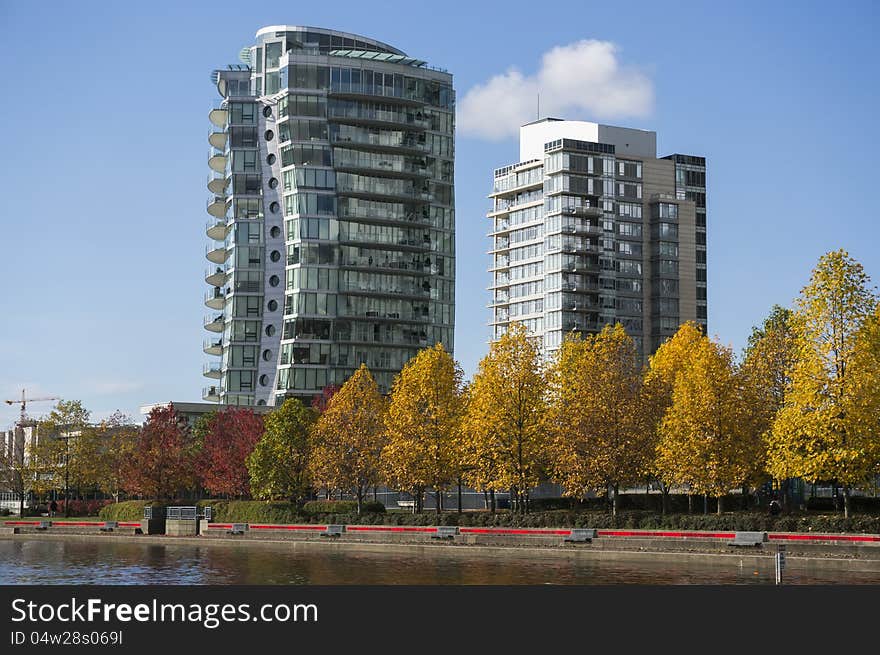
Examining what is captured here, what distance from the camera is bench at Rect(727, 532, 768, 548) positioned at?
190 feet

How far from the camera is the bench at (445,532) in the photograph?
7169 cm

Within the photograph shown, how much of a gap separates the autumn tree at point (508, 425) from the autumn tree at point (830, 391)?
58.9 feet

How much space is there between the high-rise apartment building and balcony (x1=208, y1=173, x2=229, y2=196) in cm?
4376

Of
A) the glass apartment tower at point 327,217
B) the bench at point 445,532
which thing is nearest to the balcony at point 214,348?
the glass apartment tower at point 327,217

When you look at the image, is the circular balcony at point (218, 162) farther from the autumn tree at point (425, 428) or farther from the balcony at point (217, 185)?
the autumn tree at point (425, 428)

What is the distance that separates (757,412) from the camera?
7506cm

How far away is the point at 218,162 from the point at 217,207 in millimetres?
6129

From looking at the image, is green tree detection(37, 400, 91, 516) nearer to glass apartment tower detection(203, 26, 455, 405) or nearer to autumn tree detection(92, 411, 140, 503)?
autumn tree detection(92, 411, 140, 503)

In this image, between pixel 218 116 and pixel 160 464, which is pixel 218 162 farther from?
pixel 160 464

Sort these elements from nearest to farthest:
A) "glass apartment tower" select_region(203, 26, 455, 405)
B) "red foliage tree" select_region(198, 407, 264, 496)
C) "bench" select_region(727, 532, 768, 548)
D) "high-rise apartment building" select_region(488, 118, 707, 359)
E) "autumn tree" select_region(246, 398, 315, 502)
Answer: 1. "bench" select_region(727, 532, 768, 548)
2. "autumn tree" select_region(246, 398, 315, 502)
3. "red foliage tree" select_region(198, 407, 264, 496)
4. "glass apartment tower" select_region(203, 26, 455, 405)
5. "high-rise apartment building" select_region(488, 118, 707, 359)

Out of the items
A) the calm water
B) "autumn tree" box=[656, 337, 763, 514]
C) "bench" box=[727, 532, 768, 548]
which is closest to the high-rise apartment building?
"autumn tree" box=[656, 337, 763, 514]
